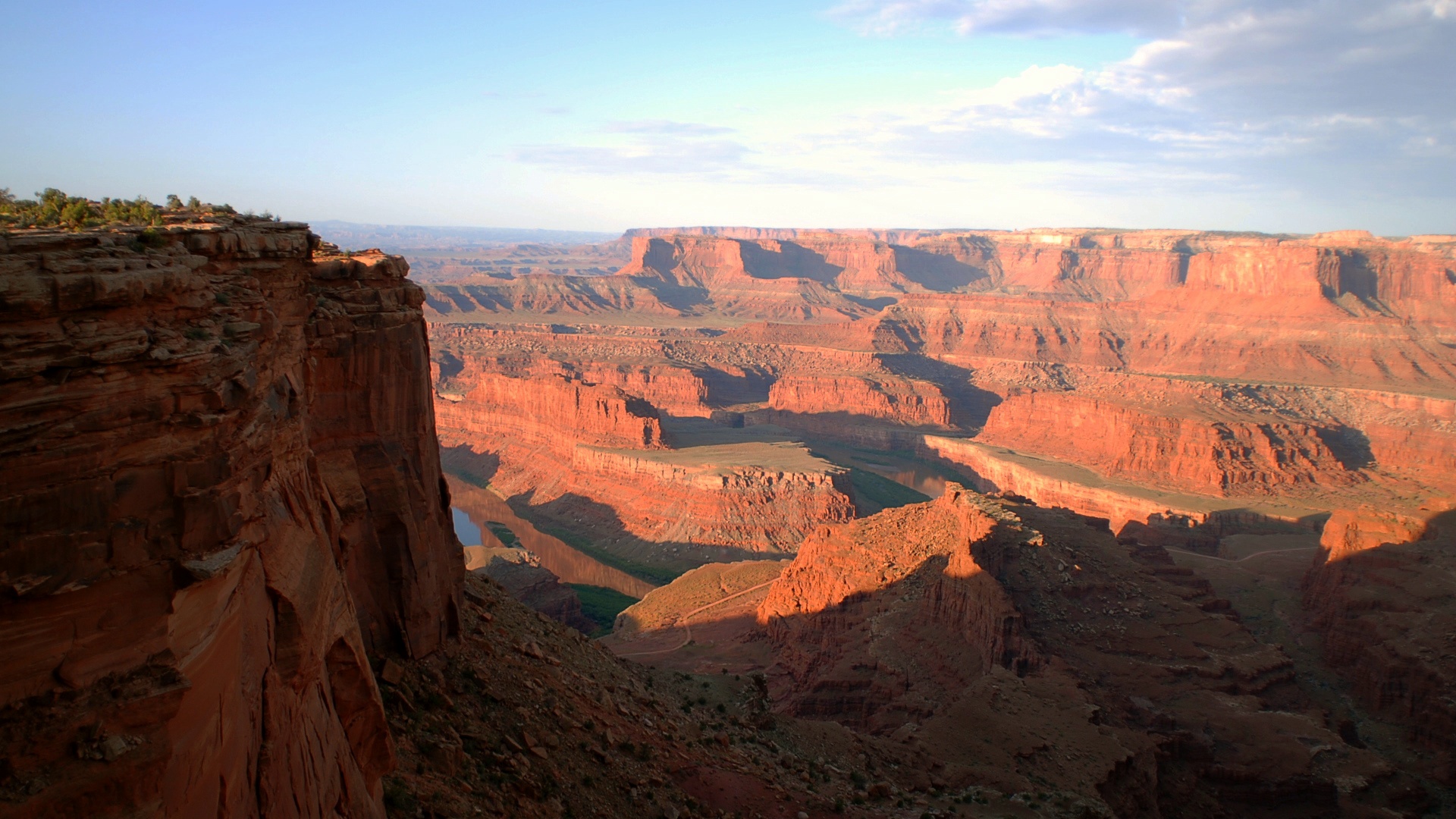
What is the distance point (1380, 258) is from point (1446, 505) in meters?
89.1

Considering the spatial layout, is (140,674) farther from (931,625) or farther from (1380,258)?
(1380,258)

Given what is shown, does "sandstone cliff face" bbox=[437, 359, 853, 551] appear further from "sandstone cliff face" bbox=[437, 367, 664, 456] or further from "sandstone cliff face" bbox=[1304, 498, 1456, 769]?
"sandstone cliff face" bbox=[1304, 498, 1456, 769]

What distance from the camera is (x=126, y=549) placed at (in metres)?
6.64

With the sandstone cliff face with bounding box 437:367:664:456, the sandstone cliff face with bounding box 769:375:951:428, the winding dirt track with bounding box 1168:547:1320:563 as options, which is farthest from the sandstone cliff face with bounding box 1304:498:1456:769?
the sandstone cliff face with bounding box 769:375:951:428

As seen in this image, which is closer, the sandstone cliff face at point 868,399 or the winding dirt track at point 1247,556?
the winding dirt track at point 1247,556

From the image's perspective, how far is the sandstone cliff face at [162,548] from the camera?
20.4ft

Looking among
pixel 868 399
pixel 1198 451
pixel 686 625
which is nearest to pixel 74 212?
pixel 686 625

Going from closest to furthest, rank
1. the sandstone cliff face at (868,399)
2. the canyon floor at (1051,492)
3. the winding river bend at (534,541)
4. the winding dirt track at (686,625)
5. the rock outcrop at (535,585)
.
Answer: the canyon floor at (1051,492) < the winding dirt track at (686,625) < the rock outcrop at (535,585) < the winding river bend at (534,541) < the sandstone cliff face at (868,399)

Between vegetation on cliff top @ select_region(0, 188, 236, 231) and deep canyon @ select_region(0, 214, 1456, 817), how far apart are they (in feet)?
2.06

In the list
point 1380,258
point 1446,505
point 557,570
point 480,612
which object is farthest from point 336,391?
point 1380,258

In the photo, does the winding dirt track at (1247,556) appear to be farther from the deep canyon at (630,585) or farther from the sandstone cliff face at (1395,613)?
the sandstone cliff face at (1395,613)

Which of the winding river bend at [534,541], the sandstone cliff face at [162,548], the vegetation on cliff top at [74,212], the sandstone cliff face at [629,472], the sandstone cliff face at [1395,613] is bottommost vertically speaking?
the winding river bend at [534,541]

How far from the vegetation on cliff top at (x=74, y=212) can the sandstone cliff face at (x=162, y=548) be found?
0.80 m

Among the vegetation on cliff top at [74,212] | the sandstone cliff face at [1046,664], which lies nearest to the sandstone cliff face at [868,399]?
the sandstone cliff face at [1046,664]
